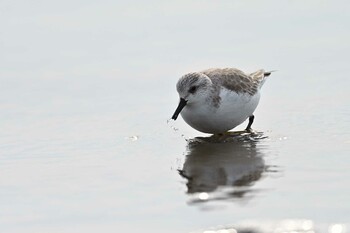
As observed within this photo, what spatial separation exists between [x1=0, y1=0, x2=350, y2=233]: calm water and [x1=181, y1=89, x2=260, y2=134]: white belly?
21 centimetres

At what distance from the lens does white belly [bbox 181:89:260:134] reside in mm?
9172

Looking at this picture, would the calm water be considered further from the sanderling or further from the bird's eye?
the bird's eye

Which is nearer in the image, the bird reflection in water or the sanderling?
the bird reflection in water

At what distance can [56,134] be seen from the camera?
9.80m

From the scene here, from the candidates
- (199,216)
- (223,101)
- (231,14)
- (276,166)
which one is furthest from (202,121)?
(231,14)

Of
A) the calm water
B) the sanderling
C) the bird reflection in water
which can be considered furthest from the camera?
the sanderling

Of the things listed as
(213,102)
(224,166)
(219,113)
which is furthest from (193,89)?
(224,166)

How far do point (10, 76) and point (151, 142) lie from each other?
137 inches

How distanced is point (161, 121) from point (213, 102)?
1.18 m

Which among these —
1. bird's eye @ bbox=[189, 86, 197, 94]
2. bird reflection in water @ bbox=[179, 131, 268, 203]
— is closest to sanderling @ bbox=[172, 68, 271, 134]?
bird's eye @ bbox=[189, 86, 197, 94]

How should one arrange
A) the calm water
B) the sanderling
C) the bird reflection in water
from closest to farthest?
the calm water, the bird reflection in water, the sanderling

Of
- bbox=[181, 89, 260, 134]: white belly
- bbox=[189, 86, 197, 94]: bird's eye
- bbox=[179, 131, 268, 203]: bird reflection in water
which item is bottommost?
bbox=[179, 131, 268, 203]: bird reflection in water

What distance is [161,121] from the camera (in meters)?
10.2

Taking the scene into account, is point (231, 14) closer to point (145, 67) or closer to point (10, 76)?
point (145, 67)
